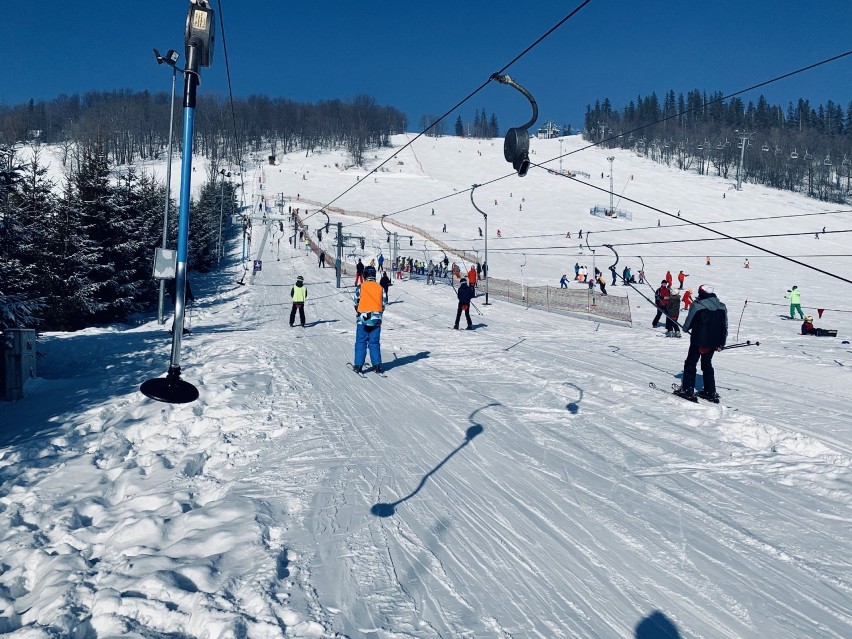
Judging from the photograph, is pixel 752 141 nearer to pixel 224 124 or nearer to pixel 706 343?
pixel 224 124

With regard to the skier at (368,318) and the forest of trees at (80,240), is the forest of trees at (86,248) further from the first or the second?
the skier at (368,318)

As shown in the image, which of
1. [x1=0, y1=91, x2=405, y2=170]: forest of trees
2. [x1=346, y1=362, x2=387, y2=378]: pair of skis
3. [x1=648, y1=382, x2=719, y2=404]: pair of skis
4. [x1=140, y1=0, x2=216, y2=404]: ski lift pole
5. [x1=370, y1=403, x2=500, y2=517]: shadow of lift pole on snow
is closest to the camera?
[x1=370, y1=403, x2=500, y2=517]: shadow of lift pole on snow

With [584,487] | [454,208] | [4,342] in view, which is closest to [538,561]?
[584,487]

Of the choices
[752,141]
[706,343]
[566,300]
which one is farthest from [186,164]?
[752,141]

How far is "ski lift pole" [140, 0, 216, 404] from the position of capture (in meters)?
5.47

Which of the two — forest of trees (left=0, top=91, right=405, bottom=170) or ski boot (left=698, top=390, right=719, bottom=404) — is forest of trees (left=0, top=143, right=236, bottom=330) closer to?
ski boot (left=698, top=390, right=719, bottom=404)

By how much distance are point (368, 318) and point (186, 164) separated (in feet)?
16.5

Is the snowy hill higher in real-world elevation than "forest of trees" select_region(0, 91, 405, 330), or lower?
lower

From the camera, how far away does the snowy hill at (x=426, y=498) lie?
334 cm

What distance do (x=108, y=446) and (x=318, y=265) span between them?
3875cm

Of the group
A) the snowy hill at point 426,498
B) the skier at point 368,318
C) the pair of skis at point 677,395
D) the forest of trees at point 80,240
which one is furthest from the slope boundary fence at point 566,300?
the forest of trees at point 80,240

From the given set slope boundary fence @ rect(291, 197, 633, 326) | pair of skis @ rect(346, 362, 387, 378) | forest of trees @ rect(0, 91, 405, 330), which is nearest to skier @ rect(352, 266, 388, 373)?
pair of skis @ rect(346, 362, 387, 378)

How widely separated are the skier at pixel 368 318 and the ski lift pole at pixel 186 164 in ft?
→ 13.6

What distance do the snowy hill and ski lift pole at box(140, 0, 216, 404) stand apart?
71 centimetres
